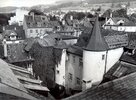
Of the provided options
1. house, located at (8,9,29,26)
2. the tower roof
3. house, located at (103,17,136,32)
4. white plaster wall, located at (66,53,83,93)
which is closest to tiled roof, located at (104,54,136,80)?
the tower roof

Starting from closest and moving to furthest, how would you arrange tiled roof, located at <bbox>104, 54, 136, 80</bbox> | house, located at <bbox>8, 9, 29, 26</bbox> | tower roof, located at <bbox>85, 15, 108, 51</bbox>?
tower roof, located at <bbox>85, 15, 108, 51</bbox>, tiled roof, located at <bbox>104, 54, 136, 80</bbox>, house, located at <bbox>8, 9, 29, 26</bbox>

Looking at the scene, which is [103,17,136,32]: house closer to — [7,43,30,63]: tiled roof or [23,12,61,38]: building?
[23,12,61,38]: building

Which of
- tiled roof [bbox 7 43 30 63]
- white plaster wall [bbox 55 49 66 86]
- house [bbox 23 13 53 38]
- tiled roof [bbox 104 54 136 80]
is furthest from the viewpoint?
house [bbox 23 13 53 38]

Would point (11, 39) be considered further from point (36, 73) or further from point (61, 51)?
point (61, 51)

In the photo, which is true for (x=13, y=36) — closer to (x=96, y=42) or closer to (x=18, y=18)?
(x=18, y=18)

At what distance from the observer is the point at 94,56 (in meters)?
20.6

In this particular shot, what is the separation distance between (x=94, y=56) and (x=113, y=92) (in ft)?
37.0

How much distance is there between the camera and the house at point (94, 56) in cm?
2080

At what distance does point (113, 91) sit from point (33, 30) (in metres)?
50.7

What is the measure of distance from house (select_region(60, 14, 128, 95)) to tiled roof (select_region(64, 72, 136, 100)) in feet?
26.9

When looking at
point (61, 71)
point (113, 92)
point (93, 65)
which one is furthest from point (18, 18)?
point (113, 92)

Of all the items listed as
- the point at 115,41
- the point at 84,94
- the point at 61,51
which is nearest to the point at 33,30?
the point at 61,51

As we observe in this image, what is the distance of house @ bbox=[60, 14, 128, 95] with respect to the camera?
20797 mm

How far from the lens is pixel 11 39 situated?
47625 mm
